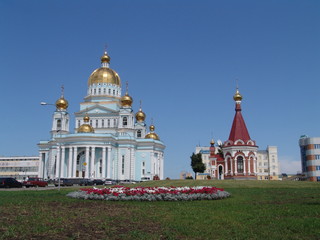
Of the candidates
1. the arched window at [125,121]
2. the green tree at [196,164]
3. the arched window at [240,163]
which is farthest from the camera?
the green tree at [196,164]

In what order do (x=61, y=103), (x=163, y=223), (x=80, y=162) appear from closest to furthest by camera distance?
(x=163, y=223)
(x=80, y=162)
(x=61, y=103)

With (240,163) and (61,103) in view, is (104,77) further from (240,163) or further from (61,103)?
(240,163)

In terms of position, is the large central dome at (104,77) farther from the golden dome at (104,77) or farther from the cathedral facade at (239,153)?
the cathedral facade at (239,153)

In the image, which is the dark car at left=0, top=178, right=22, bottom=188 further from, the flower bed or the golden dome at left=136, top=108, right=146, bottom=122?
the golden dome at left=136, top=108, right=146, bottom=122

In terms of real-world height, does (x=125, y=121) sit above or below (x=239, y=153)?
above

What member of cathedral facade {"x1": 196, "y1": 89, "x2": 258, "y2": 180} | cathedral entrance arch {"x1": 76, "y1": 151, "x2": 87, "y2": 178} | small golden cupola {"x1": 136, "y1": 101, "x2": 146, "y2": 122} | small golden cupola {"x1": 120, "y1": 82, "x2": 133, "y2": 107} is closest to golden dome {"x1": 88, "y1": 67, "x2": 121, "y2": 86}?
small golden cupola {"x1": 120, "y1": 82, "x2": 133, "y2": 107}

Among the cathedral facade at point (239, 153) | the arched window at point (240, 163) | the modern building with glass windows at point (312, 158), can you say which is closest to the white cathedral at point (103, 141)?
the cathedral facade at point (239, 153)

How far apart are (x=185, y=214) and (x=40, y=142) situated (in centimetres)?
5783

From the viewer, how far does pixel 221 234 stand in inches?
323

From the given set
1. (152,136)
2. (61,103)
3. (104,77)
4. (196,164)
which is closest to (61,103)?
(61,103)

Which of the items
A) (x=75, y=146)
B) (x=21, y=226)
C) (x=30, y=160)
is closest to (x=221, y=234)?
(x=21, y=226)

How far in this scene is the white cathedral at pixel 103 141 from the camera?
178ft

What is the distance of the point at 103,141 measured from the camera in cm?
5500

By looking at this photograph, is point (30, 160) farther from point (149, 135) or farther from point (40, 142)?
point (149, 135)
